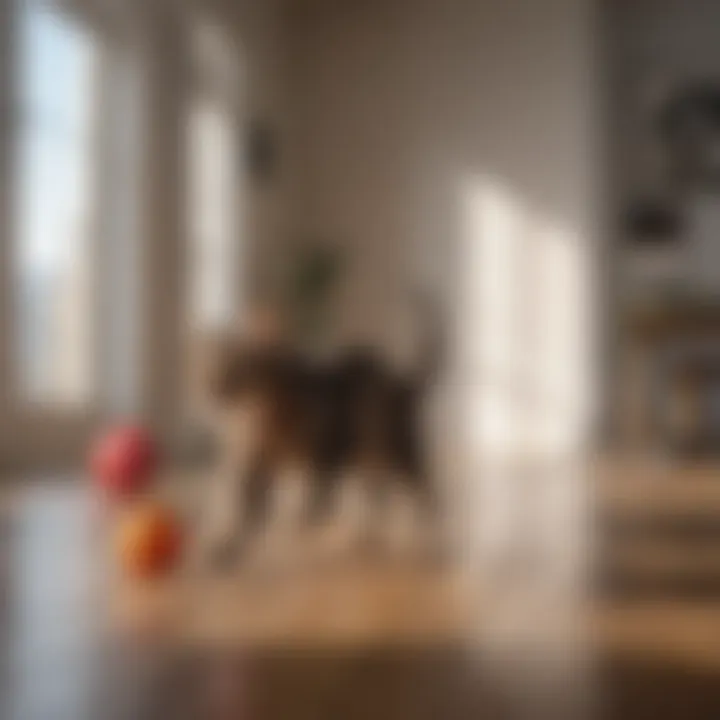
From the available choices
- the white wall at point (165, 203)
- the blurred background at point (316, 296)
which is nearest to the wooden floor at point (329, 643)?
the blurred background at point (316, 296)

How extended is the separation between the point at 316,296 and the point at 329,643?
0.72 ft

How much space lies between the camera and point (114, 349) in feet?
2.67

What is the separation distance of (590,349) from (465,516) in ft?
0.68

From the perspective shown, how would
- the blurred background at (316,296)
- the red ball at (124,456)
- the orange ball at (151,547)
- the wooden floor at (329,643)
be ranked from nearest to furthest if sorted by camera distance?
the wooden floor at (329,643)
the blurred background at (316,296)
the red ball at (124,456)
the orange ball at (151,547)

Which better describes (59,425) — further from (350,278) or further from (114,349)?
(350,278)

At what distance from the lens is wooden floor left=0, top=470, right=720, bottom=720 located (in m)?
0.61

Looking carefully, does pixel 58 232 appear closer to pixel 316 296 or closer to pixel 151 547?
pixel 316 296

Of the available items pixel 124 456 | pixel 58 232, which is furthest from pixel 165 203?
pixel 124 456

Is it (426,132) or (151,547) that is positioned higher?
(426,132)

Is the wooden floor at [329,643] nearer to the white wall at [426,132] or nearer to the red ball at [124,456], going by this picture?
the red ball at [124,456]

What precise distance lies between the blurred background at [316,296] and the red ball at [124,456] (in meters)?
0.01

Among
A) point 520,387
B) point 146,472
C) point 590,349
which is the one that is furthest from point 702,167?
point 146,472

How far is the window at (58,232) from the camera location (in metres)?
0.79

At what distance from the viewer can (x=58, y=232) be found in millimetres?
789
